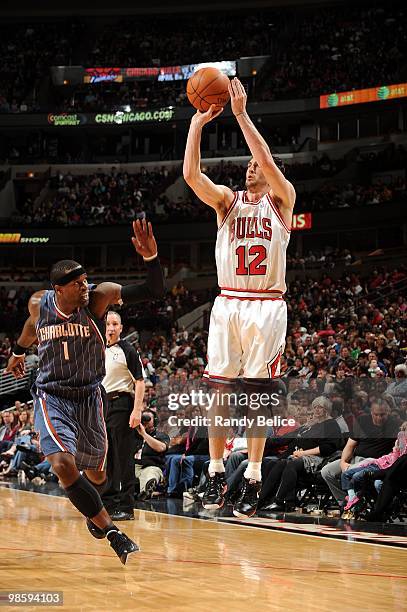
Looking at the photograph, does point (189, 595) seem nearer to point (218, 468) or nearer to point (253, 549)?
point (218, 468)

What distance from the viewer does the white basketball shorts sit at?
5.66 metres

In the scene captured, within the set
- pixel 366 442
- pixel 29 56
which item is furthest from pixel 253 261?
pixel 29 56

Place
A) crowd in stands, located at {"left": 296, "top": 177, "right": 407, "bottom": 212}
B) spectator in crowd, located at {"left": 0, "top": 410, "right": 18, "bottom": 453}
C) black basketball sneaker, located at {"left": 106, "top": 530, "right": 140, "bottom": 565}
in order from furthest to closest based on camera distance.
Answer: crowd in stands, located at {"left": 296, "top": 177, "right": 407, "bottom": 212}
spectator in crowd, located at {"left": 0, "top": 410, "right": 18, "bottom": 453}
black basketball sneaker, located at {"left": 106, "top": 530, "right": 140, "bottom": 565}

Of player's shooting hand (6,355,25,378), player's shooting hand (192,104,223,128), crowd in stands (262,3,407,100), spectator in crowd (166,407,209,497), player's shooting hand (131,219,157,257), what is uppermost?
crowd in stands (262,3,407,100)

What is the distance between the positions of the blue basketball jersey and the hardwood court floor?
1429 millimetres

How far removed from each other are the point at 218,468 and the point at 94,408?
1209 mm

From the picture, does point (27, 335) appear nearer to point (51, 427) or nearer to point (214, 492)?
point (51, 427)

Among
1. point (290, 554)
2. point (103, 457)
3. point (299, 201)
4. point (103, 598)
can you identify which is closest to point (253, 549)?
point (290, 554)

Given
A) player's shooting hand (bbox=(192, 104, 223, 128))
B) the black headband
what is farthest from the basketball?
the black headband

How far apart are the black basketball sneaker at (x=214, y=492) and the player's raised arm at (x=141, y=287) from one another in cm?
130

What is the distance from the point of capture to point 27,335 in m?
6.55

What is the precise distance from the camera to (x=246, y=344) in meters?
5.74

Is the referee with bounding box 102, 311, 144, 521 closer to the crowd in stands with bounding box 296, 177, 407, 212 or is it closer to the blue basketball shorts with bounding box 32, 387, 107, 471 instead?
the blue basketball shorts with bounding box 32, 387, 107, 471

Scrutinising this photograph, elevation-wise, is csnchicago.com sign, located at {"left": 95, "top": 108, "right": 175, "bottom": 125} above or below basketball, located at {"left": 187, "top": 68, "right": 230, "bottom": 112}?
above
